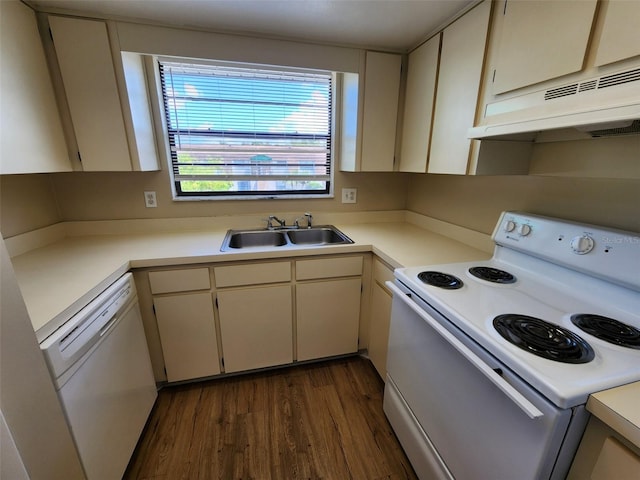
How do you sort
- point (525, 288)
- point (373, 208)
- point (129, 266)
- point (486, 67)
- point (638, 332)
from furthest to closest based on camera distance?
point (373, 208) < point (129, 266) < point (486, 67) < point (525, 288) < point (638, 332)

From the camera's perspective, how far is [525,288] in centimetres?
112

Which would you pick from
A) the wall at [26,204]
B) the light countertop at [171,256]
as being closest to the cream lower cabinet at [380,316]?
the light countertop at [171,256]

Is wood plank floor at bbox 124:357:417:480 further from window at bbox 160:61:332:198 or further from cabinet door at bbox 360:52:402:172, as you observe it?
cabinet door at bbox 360:52:402:172

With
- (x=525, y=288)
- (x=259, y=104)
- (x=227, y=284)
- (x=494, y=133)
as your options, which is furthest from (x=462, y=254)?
(x=259, y=104)

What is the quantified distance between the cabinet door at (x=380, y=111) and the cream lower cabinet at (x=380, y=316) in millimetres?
789

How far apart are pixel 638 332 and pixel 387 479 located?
116cm

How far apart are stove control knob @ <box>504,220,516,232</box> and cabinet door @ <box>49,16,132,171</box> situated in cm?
211

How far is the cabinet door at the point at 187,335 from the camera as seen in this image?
1.55 m

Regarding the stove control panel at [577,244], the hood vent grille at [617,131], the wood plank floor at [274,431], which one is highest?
the hood vent grille at [617,131]

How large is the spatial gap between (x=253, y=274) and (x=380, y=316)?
0.83 meters

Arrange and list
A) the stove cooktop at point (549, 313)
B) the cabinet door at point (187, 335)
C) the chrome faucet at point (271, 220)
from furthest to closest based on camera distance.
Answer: the chrome faucet at point (271, 220) → the cabinet door at point (187, 335) → the stove cooktop at point (549, 313)

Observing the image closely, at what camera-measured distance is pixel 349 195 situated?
2.26 meters

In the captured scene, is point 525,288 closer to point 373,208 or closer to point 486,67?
point 486,67

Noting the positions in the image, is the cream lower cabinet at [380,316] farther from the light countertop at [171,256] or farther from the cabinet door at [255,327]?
the cabinet door at [255,327]
